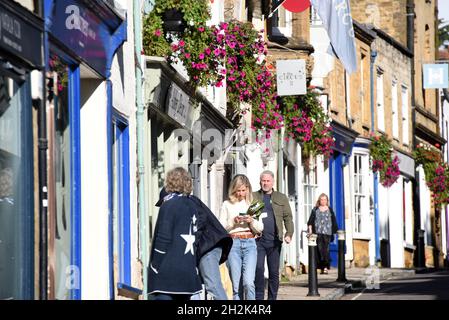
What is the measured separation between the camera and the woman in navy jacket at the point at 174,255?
12273mm

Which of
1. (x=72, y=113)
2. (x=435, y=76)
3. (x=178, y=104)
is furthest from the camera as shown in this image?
(x=435, y=76)

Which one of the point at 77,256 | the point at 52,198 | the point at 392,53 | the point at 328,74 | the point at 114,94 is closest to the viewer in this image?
the point at 52,198

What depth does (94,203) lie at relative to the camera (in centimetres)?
1352

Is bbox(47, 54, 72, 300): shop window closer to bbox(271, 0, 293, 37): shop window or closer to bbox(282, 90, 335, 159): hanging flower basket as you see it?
bbox(282, 90, 335, 159): hanging flower basket

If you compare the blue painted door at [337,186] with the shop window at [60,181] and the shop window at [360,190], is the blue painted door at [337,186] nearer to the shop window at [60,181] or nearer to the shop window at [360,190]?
the shop window at [360,190]

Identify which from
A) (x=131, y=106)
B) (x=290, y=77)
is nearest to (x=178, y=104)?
(x=131, y=106)

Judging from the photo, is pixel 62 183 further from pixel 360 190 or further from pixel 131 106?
pixel 360 190

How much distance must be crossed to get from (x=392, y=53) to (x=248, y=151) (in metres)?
16.4

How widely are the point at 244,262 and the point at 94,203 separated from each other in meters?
3.16

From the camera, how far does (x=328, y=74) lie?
33.3m

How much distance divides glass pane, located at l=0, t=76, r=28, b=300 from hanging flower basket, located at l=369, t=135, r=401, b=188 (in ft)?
90.9

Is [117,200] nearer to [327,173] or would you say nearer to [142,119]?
[142,119]
